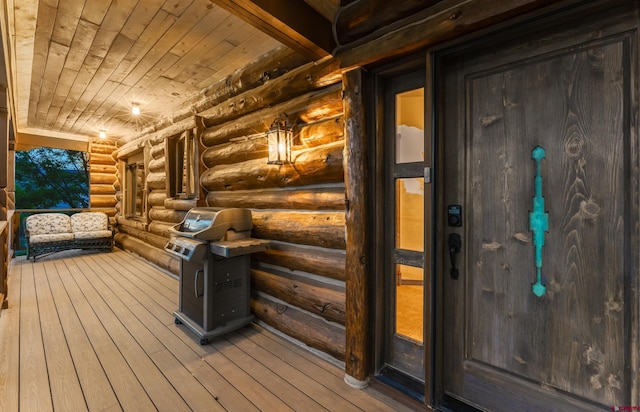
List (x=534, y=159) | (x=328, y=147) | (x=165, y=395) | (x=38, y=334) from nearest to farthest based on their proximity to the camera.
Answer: (x=534, y=159)
(x=165, y=395)
(x=328, y=147)
(x=38, y=334)

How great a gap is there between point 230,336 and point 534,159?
2928mm

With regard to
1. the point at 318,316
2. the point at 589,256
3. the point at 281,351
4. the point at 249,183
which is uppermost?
the point at 249,183

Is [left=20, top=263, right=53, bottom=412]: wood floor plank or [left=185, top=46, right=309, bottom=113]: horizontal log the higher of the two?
[left=185, top=46, right=309, bottom=113]: horizontal log

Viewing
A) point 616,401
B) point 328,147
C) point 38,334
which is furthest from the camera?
point 38,334

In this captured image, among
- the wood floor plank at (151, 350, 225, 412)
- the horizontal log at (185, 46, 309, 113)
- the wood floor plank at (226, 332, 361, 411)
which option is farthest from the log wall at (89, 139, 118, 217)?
the wood floor plank at (226, 332, 361, 411)

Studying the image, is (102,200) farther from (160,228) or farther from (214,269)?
(214,269)

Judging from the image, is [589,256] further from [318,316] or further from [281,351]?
[281,351]

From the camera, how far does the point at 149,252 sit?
576 centimetres

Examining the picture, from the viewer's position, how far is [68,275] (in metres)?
4.90

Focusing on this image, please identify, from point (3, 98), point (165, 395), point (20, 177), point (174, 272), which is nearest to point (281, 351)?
point (165, 395)

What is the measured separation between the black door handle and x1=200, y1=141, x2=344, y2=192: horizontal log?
1.01m

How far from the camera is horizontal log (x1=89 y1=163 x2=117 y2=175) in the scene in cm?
768

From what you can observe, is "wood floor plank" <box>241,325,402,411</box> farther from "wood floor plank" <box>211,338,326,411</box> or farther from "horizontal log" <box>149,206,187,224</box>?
"horizontal log" <box>149,206,187,224</box>

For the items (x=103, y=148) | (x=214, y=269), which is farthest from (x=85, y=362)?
(x=103, y=148)
